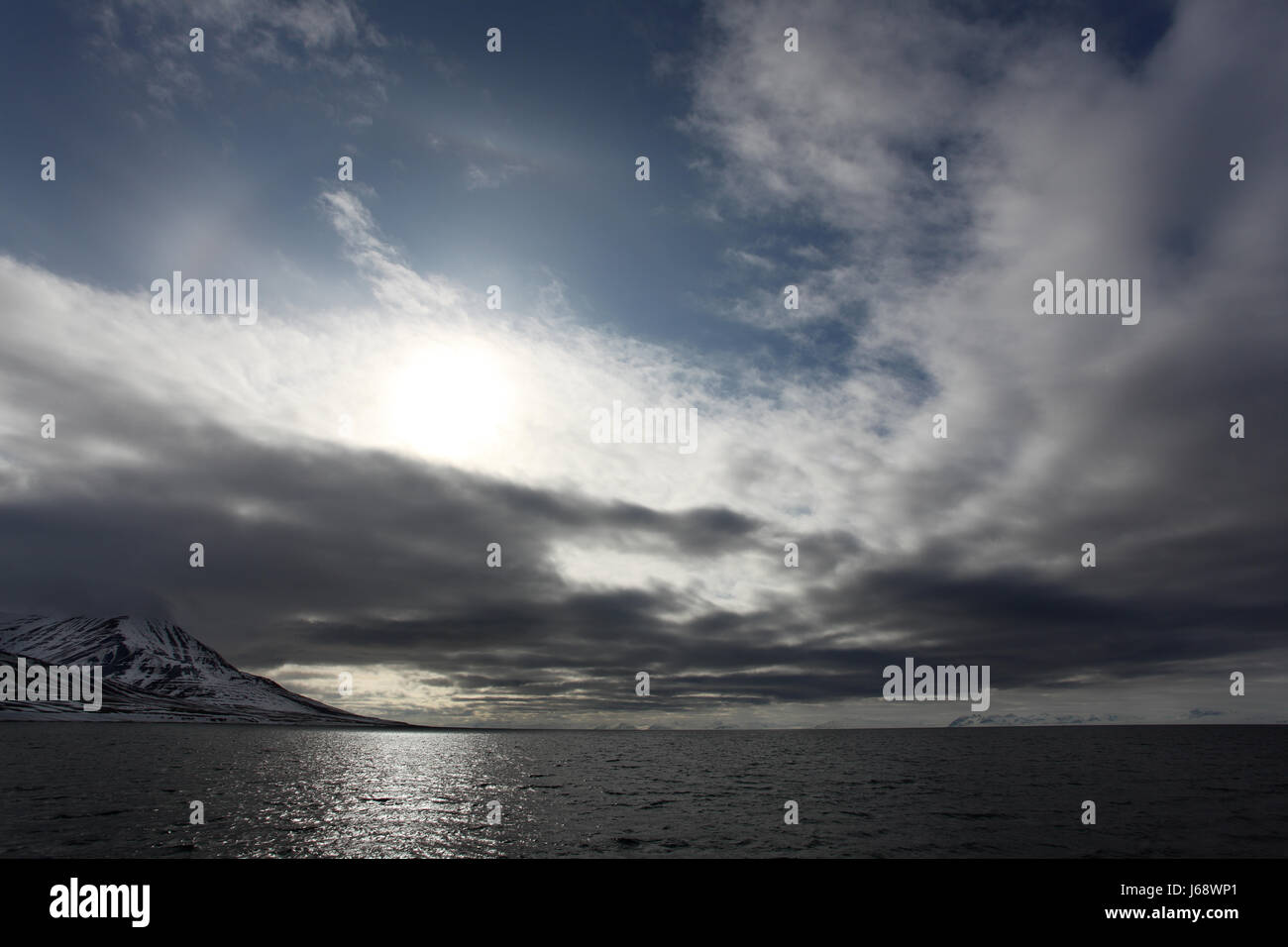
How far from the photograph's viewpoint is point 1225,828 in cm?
5638
